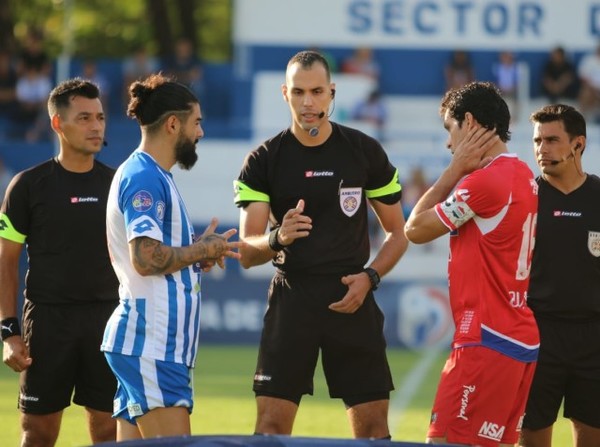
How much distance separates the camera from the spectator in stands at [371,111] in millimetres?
21172

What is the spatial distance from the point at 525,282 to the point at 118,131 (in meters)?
15.7

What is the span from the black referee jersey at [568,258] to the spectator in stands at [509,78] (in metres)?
13.9

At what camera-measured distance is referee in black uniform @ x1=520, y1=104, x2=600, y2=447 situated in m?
7.59

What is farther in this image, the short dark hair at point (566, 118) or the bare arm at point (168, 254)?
the short dark hair at point (566, 118)

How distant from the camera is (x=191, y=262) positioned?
20.5 ft

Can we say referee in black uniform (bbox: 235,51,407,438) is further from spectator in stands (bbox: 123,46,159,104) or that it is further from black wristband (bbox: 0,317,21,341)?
spectator in stands (bbox: 123,46,159,104)

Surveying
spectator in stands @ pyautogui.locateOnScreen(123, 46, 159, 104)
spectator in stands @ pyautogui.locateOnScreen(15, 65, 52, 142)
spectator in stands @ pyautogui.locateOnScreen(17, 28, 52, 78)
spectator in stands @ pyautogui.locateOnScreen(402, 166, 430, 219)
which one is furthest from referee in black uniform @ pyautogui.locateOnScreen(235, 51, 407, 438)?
spectator in stands @ pyautogui.locateOnScreen(123, 46, 159, 104)

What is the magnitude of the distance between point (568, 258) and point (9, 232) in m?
3.39

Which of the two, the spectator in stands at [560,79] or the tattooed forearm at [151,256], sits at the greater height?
the spectator in stands at [560,79]

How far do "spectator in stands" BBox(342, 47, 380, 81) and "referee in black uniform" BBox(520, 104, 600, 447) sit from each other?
1431 cm

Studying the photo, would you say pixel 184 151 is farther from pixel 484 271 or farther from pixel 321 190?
pixel 484 271

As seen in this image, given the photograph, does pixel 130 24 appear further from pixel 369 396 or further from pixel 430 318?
→ pixel 369 396

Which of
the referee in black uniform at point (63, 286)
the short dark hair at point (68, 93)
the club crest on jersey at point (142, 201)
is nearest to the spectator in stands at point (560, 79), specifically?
the short dark hair at point (68, 93)

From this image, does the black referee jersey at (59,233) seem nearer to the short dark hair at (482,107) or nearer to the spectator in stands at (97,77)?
the short dark hair at (482,107)
